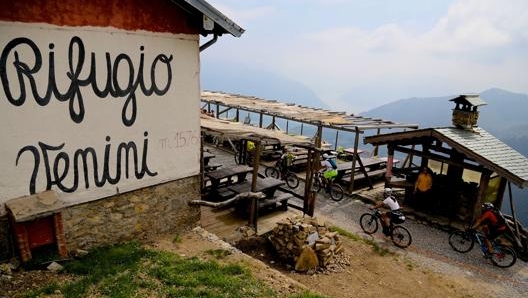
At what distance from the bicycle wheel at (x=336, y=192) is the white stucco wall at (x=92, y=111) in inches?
328

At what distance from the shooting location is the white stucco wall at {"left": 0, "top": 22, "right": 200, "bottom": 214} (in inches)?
219

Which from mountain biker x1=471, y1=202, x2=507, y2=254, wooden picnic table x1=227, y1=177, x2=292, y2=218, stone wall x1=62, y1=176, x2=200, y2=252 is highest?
stone wall x1=62, y1=176, x2=200, y2=252

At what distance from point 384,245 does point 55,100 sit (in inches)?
390

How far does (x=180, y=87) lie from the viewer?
7656 mm

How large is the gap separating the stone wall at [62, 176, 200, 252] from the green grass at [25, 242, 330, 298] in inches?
12.5

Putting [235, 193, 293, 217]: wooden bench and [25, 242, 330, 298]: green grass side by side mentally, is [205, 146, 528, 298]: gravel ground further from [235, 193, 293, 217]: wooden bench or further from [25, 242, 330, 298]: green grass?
[25, 242, 330, 298]: green grass

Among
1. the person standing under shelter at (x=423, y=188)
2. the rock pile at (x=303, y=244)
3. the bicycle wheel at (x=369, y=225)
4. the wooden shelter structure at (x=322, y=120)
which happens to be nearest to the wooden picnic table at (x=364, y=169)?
the wooden shelter structure at (x=322, y=120)

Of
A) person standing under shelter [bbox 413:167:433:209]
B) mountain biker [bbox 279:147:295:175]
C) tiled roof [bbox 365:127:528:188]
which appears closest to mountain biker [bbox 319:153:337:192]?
mountain biker [bbox 279:147:295:175]

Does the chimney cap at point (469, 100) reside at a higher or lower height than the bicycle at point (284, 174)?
higher

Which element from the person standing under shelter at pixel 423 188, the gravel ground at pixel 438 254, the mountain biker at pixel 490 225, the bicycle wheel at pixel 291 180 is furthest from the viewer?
the bicycle wheel at pixel 291 180

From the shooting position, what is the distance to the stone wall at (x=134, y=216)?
263 inches

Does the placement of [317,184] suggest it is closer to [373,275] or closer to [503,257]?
[373,275]

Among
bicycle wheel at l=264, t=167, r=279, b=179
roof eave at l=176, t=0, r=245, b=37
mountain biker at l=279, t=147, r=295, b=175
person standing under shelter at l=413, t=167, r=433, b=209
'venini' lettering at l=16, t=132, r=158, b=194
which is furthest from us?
bicycle wheel at l=264, t=167, r=279, b=179

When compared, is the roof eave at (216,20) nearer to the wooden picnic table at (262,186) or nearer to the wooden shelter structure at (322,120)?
the wooden picnic table at (262,186)
